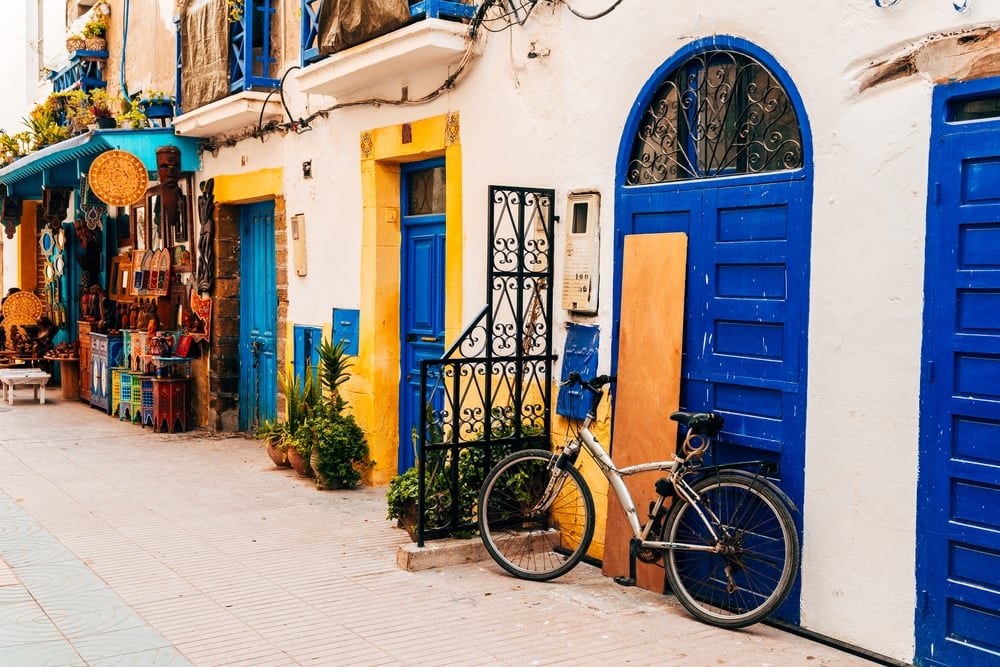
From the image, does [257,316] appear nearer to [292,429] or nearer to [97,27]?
[292,429]

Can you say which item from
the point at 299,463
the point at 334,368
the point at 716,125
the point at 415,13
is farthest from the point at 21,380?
the point at 716,125

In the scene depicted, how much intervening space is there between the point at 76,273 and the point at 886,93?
49.2 ft

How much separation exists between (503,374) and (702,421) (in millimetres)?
1695

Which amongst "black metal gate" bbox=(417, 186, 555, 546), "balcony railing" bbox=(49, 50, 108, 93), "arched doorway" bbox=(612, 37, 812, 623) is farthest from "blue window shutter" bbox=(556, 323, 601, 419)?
"balcony railing" bbox=(49, 50, 108, 93)

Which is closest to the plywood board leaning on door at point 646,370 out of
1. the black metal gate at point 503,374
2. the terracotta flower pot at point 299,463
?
the black metal gate at point 503,374

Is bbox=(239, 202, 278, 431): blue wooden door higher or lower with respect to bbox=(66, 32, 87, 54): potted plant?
lower

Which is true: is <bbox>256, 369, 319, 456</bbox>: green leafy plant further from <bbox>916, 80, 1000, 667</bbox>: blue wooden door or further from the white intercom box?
<bbox>916, 80, 1000, 667</bbox>: blue wooden door

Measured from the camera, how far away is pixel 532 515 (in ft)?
21.2

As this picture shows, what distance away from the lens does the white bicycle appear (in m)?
5.21

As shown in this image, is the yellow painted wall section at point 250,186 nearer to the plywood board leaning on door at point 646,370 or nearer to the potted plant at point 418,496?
the potted plant at point 418,496

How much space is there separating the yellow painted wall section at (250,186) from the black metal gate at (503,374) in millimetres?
3964

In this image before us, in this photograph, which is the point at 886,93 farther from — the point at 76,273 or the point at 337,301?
the point at 76,273

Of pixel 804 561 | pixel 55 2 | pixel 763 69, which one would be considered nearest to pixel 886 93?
pixel 763 69

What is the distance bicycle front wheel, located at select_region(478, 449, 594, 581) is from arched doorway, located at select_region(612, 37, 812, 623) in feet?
3.37
